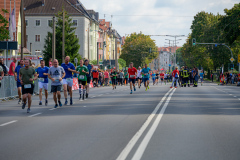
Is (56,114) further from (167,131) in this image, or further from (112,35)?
(112,35)

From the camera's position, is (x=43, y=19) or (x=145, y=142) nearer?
(x=145, y=142)

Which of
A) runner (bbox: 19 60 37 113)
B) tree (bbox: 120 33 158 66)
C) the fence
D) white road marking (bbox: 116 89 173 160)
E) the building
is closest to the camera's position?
white road marking (bbox: 116 89 173 160)

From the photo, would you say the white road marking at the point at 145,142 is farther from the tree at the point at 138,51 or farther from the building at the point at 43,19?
the tree at the point at 138,51

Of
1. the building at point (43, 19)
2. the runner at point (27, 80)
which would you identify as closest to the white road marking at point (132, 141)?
the runner at point (27, 80)

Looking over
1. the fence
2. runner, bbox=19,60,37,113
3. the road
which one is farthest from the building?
the road

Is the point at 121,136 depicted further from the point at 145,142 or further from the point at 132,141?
the point at 145,142

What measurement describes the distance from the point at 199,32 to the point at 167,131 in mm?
79354

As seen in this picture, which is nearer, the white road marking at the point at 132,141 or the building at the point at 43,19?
the white road marking at the point at 132,141

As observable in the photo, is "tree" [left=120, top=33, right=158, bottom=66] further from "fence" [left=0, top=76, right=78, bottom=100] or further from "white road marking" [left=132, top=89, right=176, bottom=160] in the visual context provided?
"white road marking" [left=132, top=89, right=176, bottom=160]

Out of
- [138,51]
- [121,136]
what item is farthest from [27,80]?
[138,51]

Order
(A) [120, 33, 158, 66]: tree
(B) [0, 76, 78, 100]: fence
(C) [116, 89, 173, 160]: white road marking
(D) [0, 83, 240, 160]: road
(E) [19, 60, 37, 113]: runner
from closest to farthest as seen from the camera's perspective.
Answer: (C) [116, 89, 173, 160]: white road marking → (D) [0, 83, 240, 160]: road → (E) [19, 60, 37, 113]: runner → (B) [0, 76, 78, 100]: fence → (A) [120, 33, 158, 66]: tree

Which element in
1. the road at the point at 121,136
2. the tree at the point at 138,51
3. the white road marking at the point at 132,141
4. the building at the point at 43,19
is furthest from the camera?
the tree at the point at 138,51

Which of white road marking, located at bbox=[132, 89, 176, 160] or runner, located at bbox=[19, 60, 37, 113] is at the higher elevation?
runner, located at bbox=[19, 60, 37, 113]

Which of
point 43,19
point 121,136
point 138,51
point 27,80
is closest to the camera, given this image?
point 121,136
